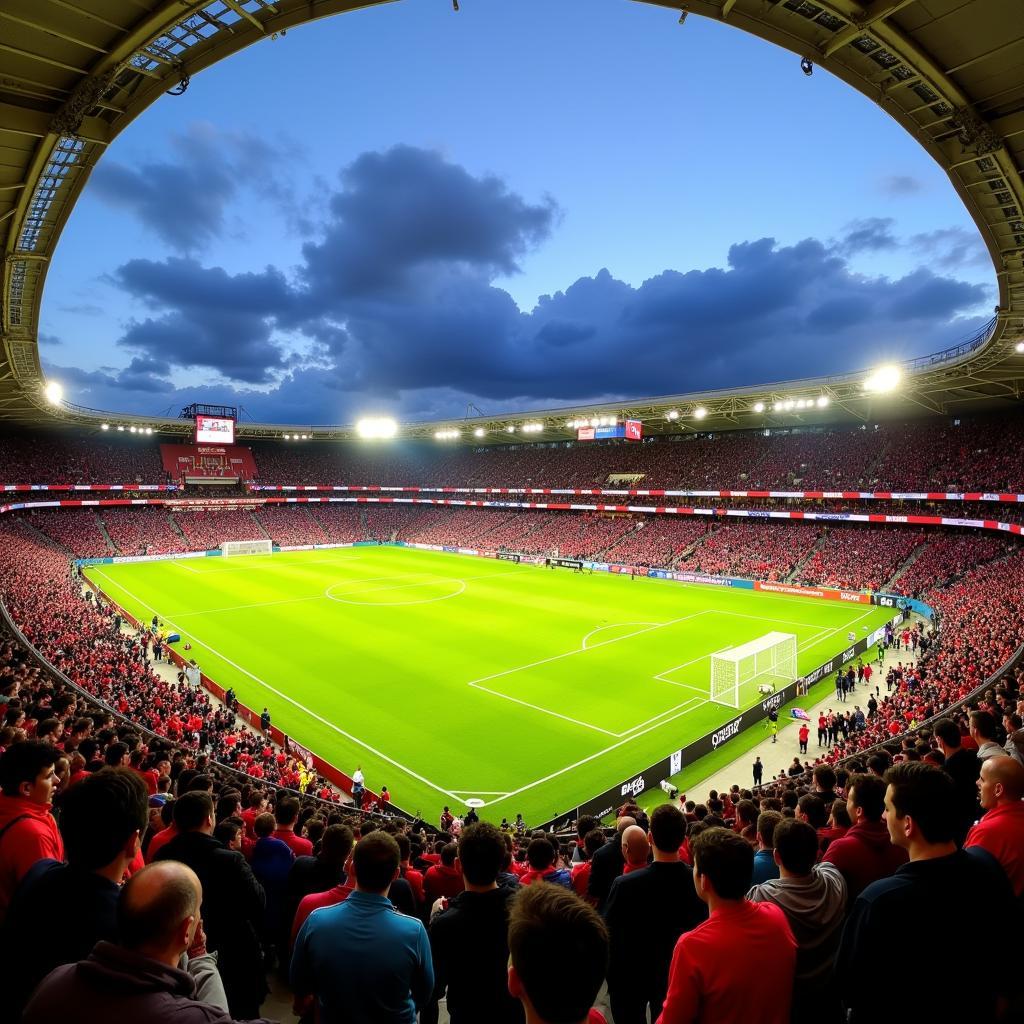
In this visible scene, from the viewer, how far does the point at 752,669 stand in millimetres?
27938

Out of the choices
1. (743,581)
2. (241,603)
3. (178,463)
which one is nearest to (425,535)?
(178,463)

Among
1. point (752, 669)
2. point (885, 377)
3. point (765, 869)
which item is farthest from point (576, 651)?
point (765, 869)

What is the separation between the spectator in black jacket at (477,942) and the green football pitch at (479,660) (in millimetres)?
15454

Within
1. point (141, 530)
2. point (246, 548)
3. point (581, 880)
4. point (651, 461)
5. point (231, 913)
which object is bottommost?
point (581, 880)

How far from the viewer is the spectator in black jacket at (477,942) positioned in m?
3.63

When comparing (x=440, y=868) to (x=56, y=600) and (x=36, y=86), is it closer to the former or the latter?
(x=36, y=86)

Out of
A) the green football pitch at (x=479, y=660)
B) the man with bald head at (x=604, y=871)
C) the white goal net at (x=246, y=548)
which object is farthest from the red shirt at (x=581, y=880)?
the white goal net at (x=246, y=548)

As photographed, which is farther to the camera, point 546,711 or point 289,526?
point 289,526

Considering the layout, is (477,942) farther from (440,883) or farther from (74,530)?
(74,530)

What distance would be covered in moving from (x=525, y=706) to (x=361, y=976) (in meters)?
23.2

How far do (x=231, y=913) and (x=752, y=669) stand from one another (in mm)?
26855

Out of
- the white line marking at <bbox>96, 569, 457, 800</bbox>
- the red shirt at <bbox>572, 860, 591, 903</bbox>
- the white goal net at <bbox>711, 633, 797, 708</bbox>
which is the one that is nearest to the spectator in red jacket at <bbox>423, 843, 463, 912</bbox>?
the red shirt at <bbox>572, 860, 591, 903</bbox>

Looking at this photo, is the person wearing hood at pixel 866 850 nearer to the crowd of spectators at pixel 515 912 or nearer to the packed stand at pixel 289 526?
the crowd of spectators at pixel 515 912

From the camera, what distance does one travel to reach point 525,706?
1020 inches
